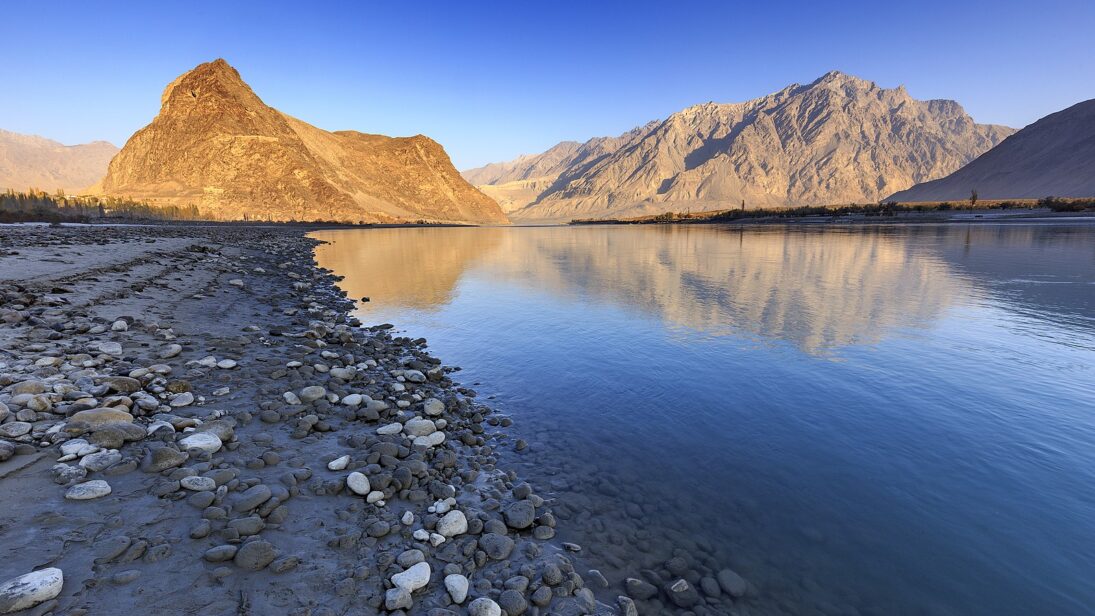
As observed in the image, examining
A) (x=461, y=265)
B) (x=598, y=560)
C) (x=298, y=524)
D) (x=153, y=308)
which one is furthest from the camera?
(x=461, y=265)

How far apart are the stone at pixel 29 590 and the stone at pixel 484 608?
2622mm

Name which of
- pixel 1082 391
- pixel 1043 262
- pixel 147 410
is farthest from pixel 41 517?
pixel 1043 262

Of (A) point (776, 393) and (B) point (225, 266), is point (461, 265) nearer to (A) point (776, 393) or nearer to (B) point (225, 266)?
(B) point (225, 266)

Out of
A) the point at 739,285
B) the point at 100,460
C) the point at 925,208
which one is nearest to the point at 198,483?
the point at 100,460

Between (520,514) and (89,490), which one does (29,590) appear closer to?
(89,490)

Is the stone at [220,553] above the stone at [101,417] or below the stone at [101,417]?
below

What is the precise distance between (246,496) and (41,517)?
1.34 metres

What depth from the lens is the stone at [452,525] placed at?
453 centimetres

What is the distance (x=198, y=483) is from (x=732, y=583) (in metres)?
5.12

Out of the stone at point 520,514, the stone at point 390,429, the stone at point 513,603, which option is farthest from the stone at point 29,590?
the stone at point 390,429

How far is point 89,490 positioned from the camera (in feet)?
13.1

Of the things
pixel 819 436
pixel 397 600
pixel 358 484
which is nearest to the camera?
pixel 397 600

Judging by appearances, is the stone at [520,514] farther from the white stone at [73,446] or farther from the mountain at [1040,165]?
the mountain at [1040,165]

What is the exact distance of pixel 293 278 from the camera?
2114 cm
